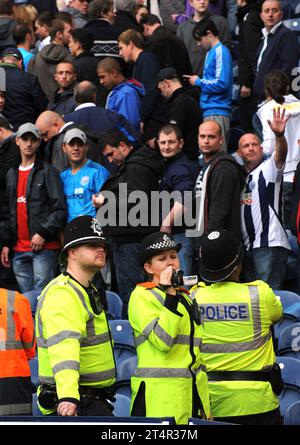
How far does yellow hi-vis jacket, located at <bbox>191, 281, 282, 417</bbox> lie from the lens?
7.11m

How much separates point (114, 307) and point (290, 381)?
2233 mm

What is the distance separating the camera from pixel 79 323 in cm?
649

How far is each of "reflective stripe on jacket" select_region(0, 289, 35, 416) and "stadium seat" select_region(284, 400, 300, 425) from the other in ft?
5.44

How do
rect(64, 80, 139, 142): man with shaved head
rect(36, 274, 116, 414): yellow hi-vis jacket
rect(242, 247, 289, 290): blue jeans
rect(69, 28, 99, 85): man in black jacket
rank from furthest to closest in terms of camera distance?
rect(69, 28, 99, 85): man in black jacket < rect(64, 80, 139, 142): man with shaved head < rect(242, 247, 289, 290): blue jeans < rect(36, 274, 116, 414): yellow hi-vis jacket

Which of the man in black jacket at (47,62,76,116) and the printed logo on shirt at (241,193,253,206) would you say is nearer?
the printed logo on shirt at (241,193,253,206)

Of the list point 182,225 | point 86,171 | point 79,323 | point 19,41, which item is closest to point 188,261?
point 182,225

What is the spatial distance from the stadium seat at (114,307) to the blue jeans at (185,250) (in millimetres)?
729

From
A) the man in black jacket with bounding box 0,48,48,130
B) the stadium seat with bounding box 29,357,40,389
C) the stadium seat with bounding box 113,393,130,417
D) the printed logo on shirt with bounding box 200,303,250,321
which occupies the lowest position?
the stadium seat with bounding box 29,357,40,389

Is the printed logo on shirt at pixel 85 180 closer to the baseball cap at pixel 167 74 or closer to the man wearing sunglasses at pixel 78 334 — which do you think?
the baseball cap at pixel 167 74

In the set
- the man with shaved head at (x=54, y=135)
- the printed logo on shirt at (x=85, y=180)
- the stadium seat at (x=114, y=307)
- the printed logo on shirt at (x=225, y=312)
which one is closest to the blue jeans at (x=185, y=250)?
the stadium seat at (x=114, y=307)

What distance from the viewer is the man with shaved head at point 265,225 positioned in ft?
33.1

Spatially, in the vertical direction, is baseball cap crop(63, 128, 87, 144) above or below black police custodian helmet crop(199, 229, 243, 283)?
above

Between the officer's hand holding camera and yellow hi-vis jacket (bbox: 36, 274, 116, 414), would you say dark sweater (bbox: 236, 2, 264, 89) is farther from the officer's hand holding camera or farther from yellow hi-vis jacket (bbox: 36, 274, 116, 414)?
yellow hi-vis jacket (bbox: 36, 274, 116, 414)

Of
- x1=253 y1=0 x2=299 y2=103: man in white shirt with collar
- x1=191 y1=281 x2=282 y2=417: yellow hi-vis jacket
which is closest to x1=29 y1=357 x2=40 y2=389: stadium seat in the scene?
x1=191 y1=281 x2=282 y2=417: yellow hi-vis jacket
